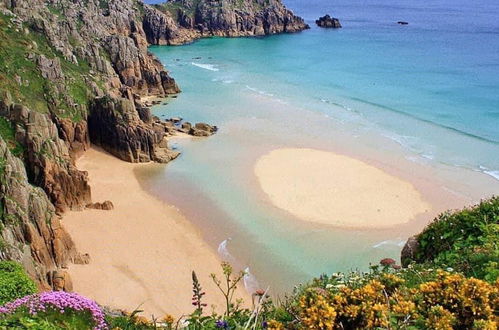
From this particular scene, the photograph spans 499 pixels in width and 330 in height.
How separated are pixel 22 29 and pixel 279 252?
127 ft

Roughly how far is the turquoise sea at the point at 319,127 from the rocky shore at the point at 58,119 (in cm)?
465

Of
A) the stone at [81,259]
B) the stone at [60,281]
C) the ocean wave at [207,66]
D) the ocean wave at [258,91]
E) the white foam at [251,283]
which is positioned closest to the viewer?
the stone at [60,281]

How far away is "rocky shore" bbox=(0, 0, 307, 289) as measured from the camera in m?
26.1

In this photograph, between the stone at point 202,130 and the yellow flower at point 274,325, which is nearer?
the yellow flower at point 274,325

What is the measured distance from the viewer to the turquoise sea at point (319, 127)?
31.4 meters

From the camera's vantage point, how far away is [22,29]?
5172 cm

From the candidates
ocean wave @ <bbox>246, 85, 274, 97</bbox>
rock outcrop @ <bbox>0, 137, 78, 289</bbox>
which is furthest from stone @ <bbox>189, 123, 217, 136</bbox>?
rock outcrop @ <bbox>0, 137, 78, 289</bbox>

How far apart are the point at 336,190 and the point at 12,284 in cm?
2591

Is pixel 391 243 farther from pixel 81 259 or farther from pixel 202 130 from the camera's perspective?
pixel 202 130

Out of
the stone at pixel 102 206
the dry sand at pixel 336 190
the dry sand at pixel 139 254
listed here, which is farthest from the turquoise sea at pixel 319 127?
the stone at pixel 102 206

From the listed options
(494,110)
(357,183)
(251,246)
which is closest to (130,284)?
(251,246)

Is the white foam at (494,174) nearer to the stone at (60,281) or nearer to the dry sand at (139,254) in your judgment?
the dry sand at (139,254)

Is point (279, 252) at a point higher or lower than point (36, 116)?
lower

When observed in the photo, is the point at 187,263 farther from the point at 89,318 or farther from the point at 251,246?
the point at 89,318
